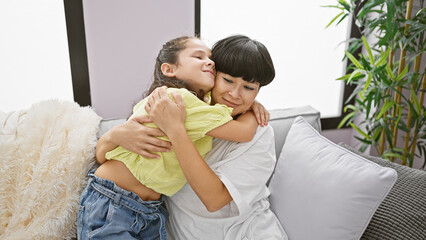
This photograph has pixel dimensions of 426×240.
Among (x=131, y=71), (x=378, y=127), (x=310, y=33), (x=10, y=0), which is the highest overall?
(x=10, y=0)

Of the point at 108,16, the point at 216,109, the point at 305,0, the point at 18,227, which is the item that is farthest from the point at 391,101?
the point at 18,227

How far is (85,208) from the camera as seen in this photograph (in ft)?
3.62

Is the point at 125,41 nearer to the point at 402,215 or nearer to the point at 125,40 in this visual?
the point at 125,40

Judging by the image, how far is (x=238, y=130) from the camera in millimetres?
1065

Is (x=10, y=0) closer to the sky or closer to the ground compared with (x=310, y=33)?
closer to the sky

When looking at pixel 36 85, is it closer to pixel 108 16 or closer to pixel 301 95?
A: pixel 108 16

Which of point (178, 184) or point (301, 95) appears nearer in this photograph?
point (178, 184)

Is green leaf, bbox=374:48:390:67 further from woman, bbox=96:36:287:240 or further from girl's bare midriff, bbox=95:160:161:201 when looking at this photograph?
girl's bare midriff, bbox=95:160:161:201

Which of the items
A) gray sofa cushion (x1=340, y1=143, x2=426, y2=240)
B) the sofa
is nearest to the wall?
the sofa

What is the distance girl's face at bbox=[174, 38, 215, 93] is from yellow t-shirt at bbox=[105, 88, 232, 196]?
0.10m

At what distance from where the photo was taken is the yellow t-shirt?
1.02 metres

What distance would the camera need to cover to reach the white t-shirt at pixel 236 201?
107 cm

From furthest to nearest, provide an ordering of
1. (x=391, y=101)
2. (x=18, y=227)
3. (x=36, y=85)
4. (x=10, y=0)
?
(x=391, y=101) < (x=36, y=85) < (x=10, y=0) < (x=18, y=227)

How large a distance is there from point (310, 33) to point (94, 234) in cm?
215
